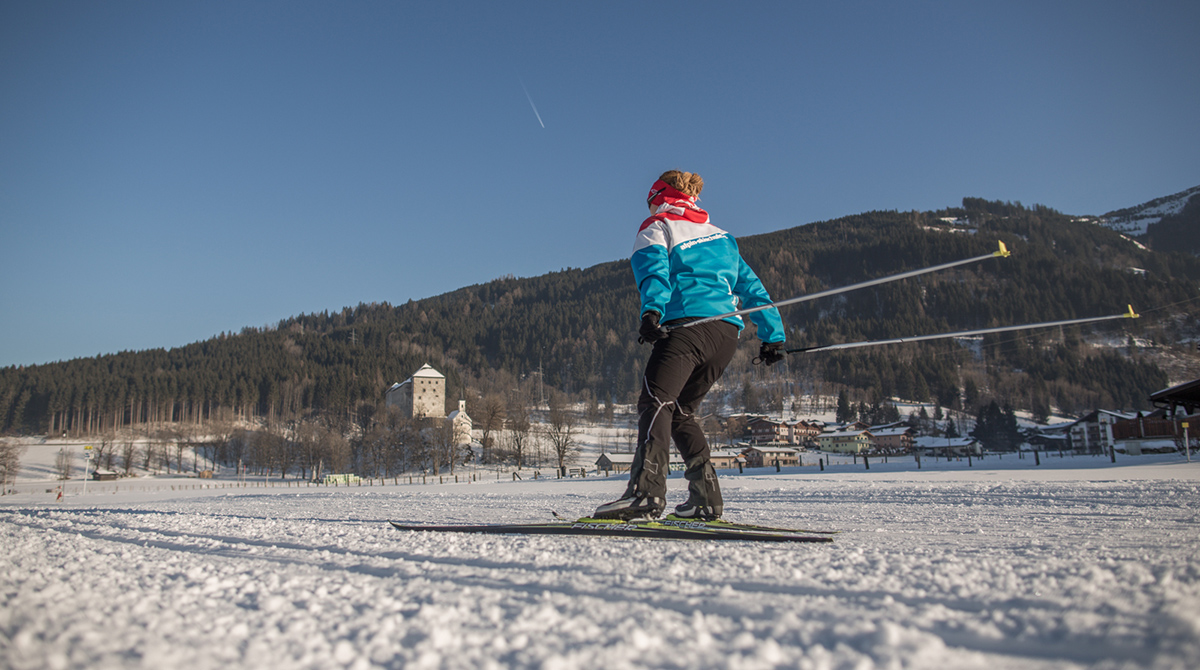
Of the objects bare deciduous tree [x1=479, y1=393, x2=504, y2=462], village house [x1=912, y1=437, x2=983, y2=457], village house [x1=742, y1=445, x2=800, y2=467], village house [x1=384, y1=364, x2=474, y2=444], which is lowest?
village house [x1=742, y1=445, x2=800, y2=467]

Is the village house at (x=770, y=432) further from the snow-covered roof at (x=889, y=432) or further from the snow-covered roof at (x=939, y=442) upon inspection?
the snow-covered roof at (x=939, y=442)

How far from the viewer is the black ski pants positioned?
305 cm

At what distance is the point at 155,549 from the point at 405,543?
110 cm

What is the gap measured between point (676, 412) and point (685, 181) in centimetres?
144

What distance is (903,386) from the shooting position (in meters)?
118

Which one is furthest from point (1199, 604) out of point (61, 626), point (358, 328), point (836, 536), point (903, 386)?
point (358, 328)

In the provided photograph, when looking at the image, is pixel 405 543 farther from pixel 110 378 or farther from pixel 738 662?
pixel 110 378

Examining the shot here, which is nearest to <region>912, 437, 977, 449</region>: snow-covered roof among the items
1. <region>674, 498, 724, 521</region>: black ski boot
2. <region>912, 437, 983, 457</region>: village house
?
<region>912, 437, 983, 457</region>: village house

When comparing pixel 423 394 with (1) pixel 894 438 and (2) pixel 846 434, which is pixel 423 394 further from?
(1) pixel 894 438

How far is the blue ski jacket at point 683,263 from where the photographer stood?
3.27 meters

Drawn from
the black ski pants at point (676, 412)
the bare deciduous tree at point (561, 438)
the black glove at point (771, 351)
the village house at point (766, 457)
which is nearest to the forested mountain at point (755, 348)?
the bare deciduous tree at point (561, 438)

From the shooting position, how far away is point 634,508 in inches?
118

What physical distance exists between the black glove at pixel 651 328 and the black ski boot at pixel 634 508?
31.4 inches

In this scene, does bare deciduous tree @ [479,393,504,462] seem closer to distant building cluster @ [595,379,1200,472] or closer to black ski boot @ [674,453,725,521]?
distant building cluster @ [595,379,1200,472]
